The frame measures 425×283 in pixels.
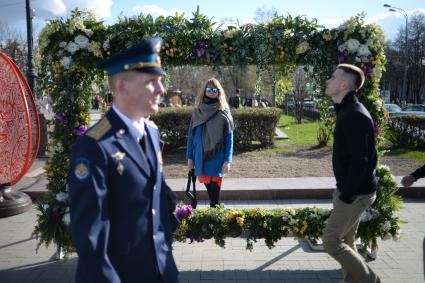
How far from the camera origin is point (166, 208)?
2695 mm

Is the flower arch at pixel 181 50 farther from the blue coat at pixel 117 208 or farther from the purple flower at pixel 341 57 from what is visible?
the blue coat at pixel 117 208

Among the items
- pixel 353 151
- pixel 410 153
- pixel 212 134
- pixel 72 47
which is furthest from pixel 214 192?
pixel 410 153

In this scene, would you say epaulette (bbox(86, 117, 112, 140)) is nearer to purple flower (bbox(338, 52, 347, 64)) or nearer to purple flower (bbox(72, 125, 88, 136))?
purple flower (bbox(72, 125, 88, 136))

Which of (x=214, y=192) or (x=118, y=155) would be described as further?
(x=214, y=192)

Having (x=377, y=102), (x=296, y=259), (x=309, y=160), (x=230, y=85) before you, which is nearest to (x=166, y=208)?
(x=296, y=259)

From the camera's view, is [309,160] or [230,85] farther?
[230,85]

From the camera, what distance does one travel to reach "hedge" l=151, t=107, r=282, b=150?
13.5 metres

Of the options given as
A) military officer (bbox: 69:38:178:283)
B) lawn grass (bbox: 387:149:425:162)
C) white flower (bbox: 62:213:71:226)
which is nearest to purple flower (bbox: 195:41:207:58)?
white flower (bbox: 62:213:71:226)

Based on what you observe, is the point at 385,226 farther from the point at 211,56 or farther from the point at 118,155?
the point at 118,155

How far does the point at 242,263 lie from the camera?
5191 mm

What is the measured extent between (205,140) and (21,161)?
306 cm

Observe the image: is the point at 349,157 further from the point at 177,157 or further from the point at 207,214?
the point at 177,157

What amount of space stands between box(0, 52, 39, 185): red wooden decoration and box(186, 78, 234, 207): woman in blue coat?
2645 millimetres

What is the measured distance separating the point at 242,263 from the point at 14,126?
13.9 ft
